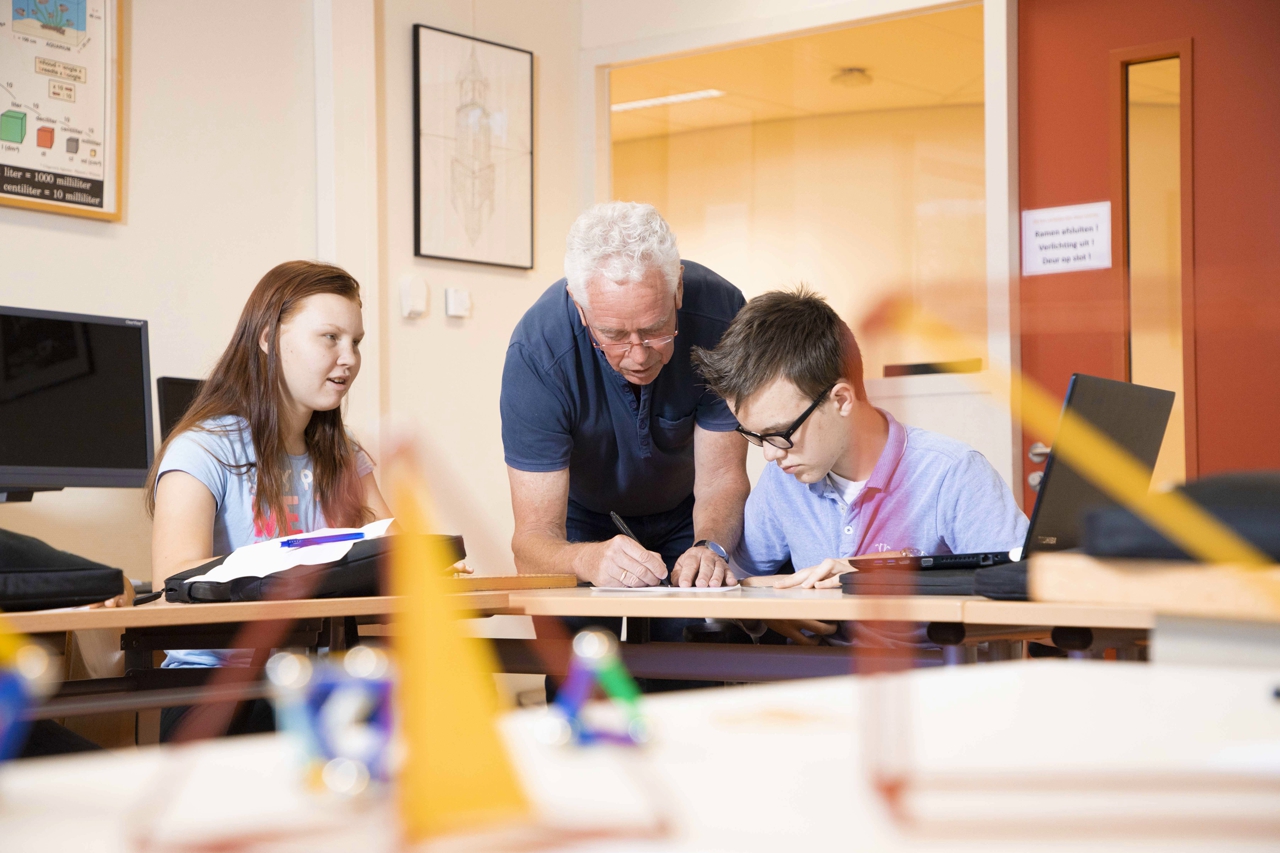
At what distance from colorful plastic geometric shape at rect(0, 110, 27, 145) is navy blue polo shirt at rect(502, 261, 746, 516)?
4.68ft

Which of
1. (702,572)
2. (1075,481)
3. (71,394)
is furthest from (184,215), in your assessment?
(1075,481)

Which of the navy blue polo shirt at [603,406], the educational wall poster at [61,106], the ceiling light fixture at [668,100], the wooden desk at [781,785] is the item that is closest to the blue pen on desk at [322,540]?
the navy blue polo shirt at [603,406]

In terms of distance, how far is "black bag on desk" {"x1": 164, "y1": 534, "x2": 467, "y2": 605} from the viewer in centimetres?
146

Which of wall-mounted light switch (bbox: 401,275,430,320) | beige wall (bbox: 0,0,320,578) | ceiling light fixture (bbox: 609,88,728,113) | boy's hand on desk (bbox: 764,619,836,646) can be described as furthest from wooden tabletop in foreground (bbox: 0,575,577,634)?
ceiling light fixture (bbox: 609,88,728,113)

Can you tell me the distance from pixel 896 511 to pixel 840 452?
133 millimetres

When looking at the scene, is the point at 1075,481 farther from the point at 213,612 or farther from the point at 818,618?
the point at 213,612

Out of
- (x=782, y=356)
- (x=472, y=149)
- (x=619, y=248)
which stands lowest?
(x=782, y=356)

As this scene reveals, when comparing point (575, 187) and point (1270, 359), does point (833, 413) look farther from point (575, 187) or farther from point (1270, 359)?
point (575, 187)

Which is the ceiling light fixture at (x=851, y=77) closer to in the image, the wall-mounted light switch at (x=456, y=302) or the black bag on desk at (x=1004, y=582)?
the wall-mounted light switch at (x=456, y=302)

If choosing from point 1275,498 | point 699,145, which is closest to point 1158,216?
point 699,145

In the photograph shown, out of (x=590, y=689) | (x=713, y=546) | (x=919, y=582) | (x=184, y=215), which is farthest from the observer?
(x=184, y=215)

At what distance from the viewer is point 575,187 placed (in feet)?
13.5

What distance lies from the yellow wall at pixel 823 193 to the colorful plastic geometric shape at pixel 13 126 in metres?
1.88

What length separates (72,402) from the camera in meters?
2.53
